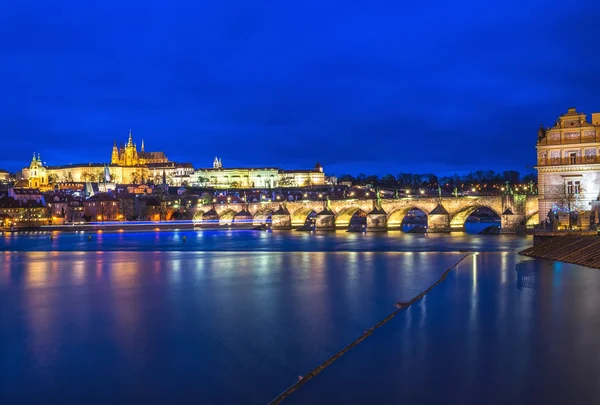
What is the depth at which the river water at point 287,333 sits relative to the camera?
31.0 ft

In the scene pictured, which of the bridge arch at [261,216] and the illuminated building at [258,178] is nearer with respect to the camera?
the bridge arch at [261,216]

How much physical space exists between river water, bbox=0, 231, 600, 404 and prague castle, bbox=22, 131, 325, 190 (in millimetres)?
143476

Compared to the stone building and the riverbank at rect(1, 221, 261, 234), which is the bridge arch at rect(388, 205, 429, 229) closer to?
the riverbank at rect(1, 221, 261, 234)

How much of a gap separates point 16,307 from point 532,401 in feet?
49.6

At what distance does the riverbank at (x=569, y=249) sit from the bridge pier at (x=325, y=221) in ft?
118

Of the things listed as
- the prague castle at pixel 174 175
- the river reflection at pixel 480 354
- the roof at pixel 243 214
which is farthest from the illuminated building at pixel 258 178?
the river reflection at pixel 480 354

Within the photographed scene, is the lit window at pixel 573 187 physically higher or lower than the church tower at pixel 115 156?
lower

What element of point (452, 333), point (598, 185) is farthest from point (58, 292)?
point (598, 185)

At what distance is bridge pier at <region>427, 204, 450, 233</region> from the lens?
50.3 meters

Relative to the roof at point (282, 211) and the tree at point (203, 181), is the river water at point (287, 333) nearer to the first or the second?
the roof at point (282, 211)

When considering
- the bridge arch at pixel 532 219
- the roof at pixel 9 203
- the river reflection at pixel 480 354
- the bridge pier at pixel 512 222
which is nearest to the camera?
the river reflection at pixel 480 354

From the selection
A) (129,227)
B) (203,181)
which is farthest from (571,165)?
(203,181)

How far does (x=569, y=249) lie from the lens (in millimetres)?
24094

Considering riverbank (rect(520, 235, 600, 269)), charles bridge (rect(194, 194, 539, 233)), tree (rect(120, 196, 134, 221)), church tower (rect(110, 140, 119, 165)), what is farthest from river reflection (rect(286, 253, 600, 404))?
church tower (rect(110, 140, 119, 165))
